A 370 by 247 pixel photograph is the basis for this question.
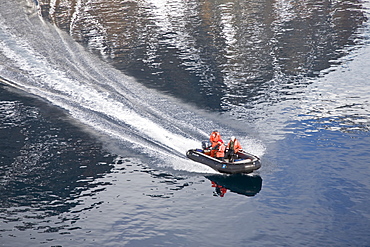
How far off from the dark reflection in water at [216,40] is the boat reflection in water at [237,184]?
9.12m

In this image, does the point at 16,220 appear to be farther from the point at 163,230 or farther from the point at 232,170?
the point at 232,170

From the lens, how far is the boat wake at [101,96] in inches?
1070

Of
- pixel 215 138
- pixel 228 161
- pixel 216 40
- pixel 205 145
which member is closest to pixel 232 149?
pixel 228 161

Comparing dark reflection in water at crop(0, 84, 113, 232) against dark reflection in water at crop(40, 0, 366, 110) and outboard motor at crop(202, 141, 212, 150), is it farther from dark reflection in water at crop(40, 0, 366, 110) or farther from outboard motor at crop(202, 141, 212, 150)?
dark reflection in water at crop(40, 0, 366, 110)

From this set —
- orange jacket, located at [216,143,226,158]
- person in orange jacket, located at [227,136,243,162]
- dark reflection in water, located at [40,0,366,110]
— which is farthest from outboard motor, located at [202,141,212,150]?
dark reflection in water, located at [40,0,366,110]

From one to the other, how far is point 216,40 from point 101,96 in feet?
61.5

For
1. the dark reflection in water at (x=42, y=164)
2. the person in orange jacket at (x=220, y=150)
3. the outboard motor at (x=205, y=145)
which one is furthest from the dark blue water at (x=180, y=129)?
the outboard motor at (x=205, y=145)

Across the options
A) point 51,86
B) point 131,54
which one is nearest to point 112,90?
point 51,86

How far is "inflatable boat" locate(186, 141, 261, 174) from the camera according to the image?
22.9m

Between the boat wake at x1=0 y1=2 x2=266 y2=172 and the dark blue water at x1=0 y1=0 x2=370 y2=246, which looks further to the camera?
the boat wake at x1=0 y1=2 x2=266 y2=172

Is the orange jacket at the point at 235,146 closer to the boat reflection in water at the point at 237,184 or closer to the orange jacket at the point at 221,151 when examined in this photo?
the orange jacket at the point at 221,151

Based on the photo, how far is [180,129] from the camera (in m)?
28.2

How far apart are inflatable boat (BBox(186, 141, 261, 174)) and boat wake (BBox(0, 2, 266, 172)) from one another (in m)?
0.52

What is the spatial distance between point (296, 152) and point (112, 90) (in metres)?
15.2
